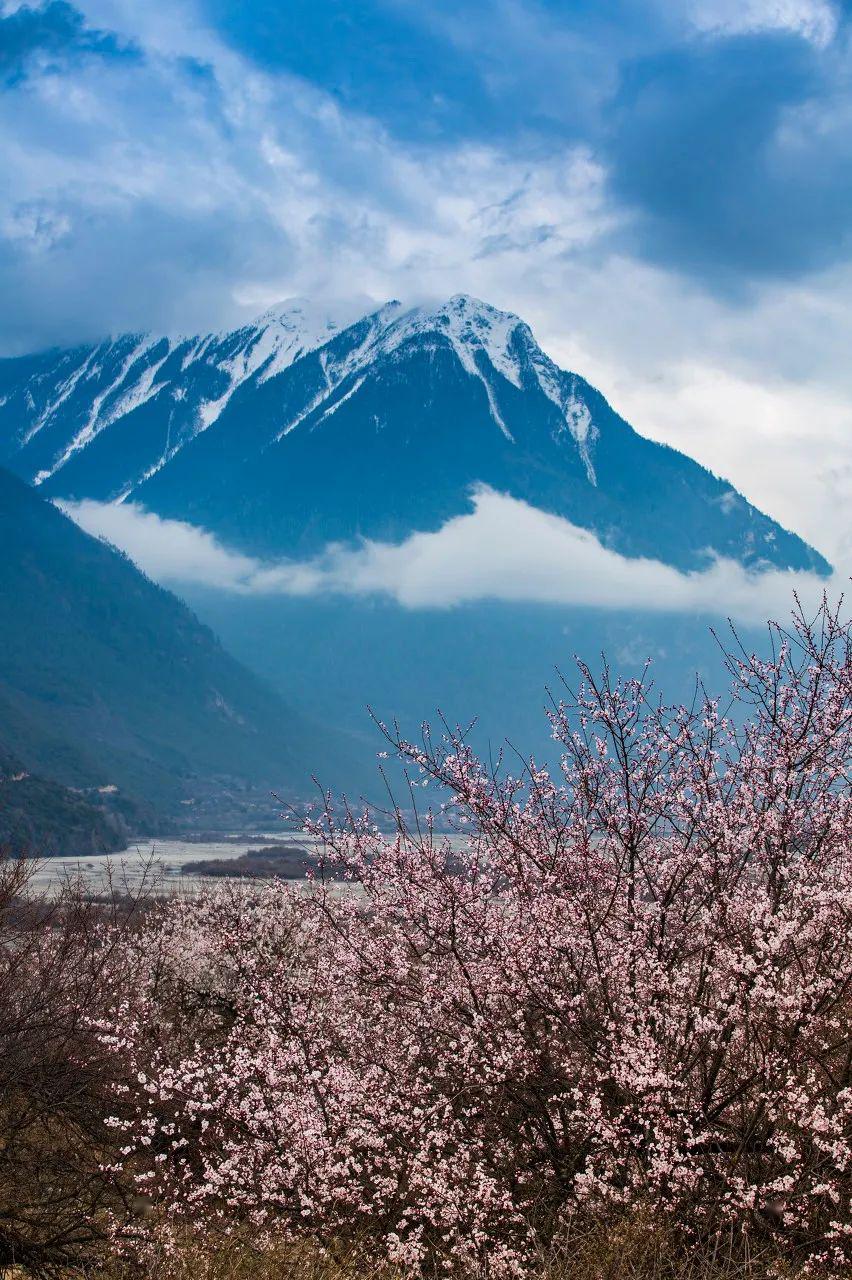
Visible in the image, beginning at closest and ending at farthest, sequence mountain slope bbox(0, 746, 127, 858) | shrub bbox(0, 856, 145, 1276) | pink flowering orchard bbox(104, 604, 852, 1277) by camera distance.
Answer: pink flowering orchard bbox(104, 604, 852, 1277) < shrub bbox(0, 856, 145, 1276) < mountain slope bbox(0, 746, 127, 858)

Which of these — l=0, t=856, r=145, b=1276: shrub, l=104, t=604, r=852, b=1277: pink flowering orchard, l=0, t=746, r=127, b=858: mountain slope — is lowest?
l=0, t=856, r=145, b=1276: shrub

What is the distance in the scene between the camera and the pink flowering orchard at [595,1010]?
32.0 ft

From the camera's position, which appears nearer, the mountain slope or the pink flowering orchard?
the pink flowering orchard

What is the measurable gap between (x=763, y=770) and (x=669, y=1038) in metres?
2.75

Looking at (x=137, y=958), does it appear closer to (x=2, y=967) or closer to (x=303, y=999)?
(x=2, y=967)

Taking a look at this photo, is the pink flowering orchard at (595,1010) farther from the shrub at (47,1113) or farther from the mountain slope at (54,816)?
the mountain slope at (54,816)

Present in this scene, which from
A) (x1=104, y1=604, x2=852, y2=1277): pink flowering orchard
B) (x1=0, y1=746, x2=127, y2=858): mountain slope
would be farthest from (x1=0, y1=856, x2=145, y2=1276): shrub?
(x1=0, y1=746, x2=127, y2=858): mountain slope

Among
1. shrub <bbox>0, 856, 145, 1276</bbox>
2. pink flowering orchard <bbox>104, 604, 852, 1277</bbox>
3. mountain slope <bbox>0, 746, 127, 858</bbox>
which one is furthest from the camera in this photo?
mountain slope <bbox>0, 746, 127, 858</bbox>

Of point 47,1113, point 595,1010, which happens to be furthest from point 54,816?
point 595,1010

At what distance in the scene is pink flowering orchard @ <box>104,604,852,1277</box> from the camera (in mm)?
9758

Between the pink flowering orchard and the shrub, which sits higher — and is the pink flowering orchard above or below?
above

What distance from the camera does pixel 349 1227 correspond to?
42.4ft

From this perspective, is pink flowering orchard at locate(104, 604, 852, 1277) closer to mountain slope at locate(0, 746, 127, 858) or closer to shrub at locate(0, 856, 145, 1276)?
shrub at locate(0, 856, 145, 1276)

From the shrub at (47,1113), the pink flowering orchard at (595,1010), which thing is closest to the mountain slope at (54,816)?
the shrub at (47,1113)
